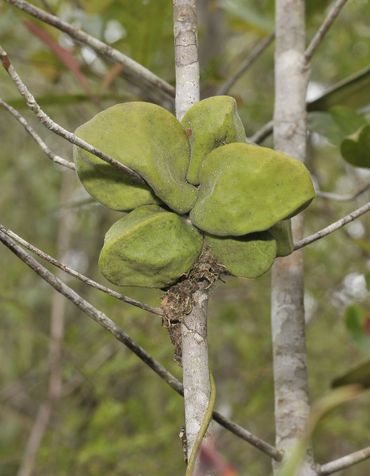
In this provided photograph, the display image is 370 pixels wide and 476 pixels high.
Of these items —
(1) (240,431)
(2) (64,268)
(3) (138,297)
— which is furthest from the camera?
(3) (138,297)

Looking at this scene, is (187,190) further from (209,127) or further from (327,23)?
(327,23)

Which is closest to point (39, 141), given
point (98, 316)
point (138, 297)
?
point (98, 316)

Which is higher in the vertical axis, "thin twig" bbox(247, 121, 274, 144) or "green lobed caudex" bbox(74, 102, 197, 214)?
"thin twig" bbox(247, 121, 274, 144)

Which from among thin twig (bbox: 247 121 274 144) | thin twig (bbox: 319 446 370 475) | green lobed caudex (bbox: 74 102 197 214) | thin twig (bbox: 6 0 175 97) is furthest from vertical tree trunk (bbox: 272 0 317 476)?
green lobed caudex (bbox: 74 102 197 214)

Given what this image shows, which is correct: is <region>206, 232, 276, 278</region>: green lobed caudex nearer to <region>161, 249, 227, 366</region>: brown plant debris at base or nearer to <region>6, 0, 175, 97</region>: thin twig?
<region>161, 249, 227, 366</region>: brown plant debris at base

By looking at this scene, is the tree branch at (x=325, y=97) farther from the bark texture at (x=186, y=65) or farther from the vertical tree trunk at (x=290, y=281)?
the bark texture at (x=186, y=65)

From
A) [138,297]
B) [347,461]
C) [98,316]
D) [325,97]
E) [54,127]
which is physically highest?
[138,297]
